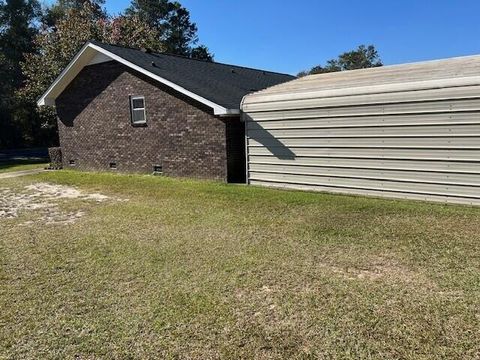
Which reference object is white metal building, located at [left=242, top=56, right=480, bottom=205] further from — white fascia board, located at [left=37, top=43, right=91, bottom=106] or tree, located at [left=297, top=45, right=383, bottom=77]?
tree, located at [left=297, top=45, right=383, bottom=77]

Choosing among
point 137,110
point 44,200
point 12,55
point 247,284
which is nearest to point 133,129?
point 137,110

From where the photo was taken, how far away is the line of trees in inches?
845

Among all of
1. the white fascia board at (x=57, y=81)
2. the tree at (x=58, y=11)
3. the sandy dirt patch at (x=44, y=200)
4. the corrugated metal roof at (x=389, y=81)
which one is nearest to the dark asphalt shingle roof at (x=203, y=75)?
the white fascia board at (x=57, y=81)

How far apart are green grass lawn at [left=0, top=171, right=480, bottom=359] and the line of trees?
53.4ft

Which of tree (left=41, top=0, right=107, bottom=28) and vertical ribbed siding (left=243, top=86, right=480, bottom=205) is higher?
tree (left=41, top=0, right=107, bottom=28)

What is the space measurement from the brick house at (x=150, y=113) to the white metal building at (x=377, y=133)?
3.15ft

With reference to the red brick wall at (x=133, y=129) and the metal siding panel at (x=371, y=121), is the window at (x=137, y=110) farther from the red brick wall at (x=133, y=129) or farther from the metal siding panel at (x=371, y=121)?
the metal siding panel at (x=371, y=121)

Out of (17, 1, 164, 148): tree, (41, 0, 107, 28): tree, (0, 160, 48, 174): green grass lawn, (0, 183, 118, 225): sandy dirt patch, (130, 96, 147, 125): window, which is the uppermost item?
(41, 0, 107, 28): tree

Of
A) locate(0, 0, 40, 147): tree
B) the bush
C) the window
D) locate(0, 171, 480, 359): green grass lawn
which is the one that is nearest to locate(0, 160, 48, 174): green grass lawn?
the bush

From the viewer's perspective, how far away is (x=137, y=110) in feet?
45.4

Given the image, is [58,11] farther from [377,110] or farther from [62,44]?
[377,110]

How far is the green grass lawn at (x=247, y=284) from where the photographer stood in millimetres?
3346

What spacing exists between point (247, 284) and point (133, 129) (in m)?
10.6

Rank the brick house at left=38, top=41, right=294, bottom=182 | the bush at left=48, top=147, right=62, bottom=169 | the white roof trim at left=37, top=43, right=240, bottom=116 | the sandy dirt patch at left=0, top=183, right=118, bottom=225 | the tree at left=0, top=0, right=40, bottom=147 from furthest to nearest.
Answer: the tree at left=0, top=0, right=40, bottom=147 → the bush at left=48, top=147, right=62, bottom=169 → the brick house at left=38, top=41, right=294, bottom=182 → the white roof trim at left=37, top=43, right=240, bottom=116 → the sandy dirt patch at left=0, top=183, right=118, bottom=225
